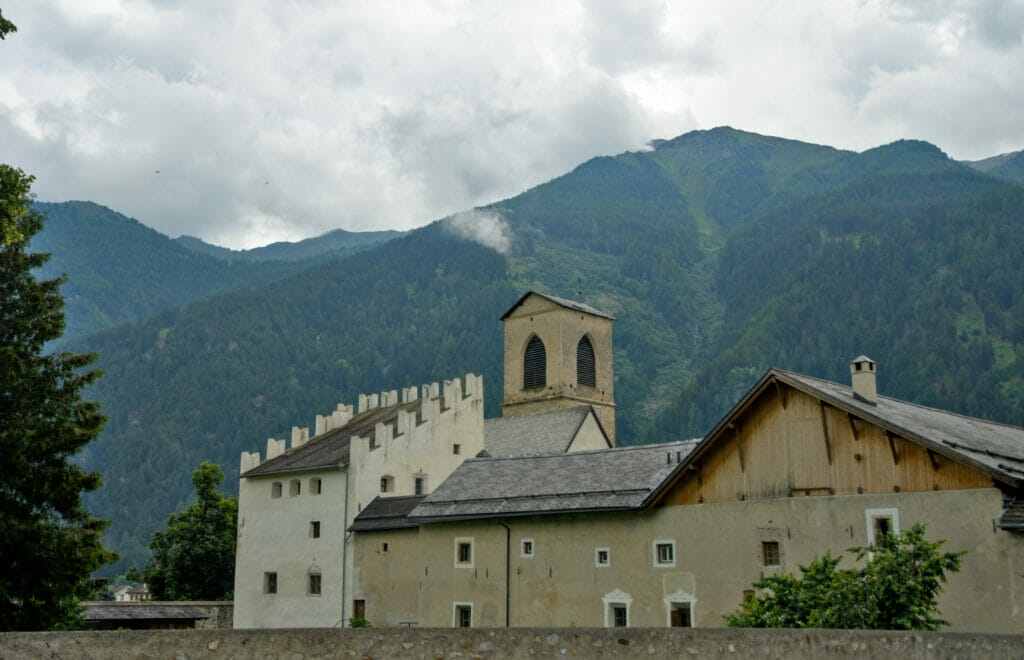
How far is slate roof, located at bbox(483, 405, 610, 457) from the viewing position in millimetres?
66062

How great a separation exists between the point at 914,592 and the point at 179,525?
6027cm

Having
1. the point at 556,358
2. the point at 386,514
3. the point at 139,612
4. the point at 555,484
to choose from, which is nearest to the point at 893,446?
the point at 555,484

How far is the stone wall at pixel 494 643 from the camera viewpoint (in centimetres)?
1341

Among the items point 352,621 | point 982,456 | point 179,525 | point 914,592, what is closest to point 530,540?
point 352,621

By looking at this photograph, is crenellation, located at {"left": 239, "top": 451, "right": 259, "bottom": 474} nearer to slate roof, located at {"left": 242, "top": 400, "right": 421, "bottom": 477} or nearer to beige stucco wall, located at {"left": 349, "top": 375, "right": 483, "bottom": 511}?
slate roof, located at {"left": 242, "top": 400, "right": 421, "bottom": 477}

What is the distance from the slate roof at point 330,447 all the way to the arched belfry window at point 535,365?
23573 mm

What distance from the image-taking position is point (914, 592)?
22641mm

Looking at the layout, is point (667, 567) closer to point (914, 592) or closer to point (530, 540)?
point (530, 540)

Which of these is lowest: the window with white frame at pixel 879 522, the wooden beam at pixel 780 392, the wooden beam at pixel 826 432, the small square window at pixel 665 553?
the small square window at pixel 665 553

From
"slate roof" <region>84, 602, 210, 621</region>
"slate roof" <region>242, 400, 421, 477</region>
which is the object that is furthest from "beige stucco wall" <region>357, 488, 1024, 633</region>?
"slate roof" <region>84, 602, 210, 621</region>

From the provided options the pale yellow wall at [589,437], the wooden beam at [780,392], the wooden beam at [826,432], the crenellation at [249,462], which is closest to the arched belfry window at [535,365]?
the pale yellow wall at [589,437]

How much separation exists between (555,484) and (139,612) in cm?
2394

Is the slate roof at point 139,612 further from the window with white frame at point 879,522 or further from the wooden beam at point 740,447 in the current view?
the window with white frame at point 879,522

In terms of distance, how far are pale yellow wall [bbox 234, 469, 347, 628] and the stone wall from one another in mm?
37947
